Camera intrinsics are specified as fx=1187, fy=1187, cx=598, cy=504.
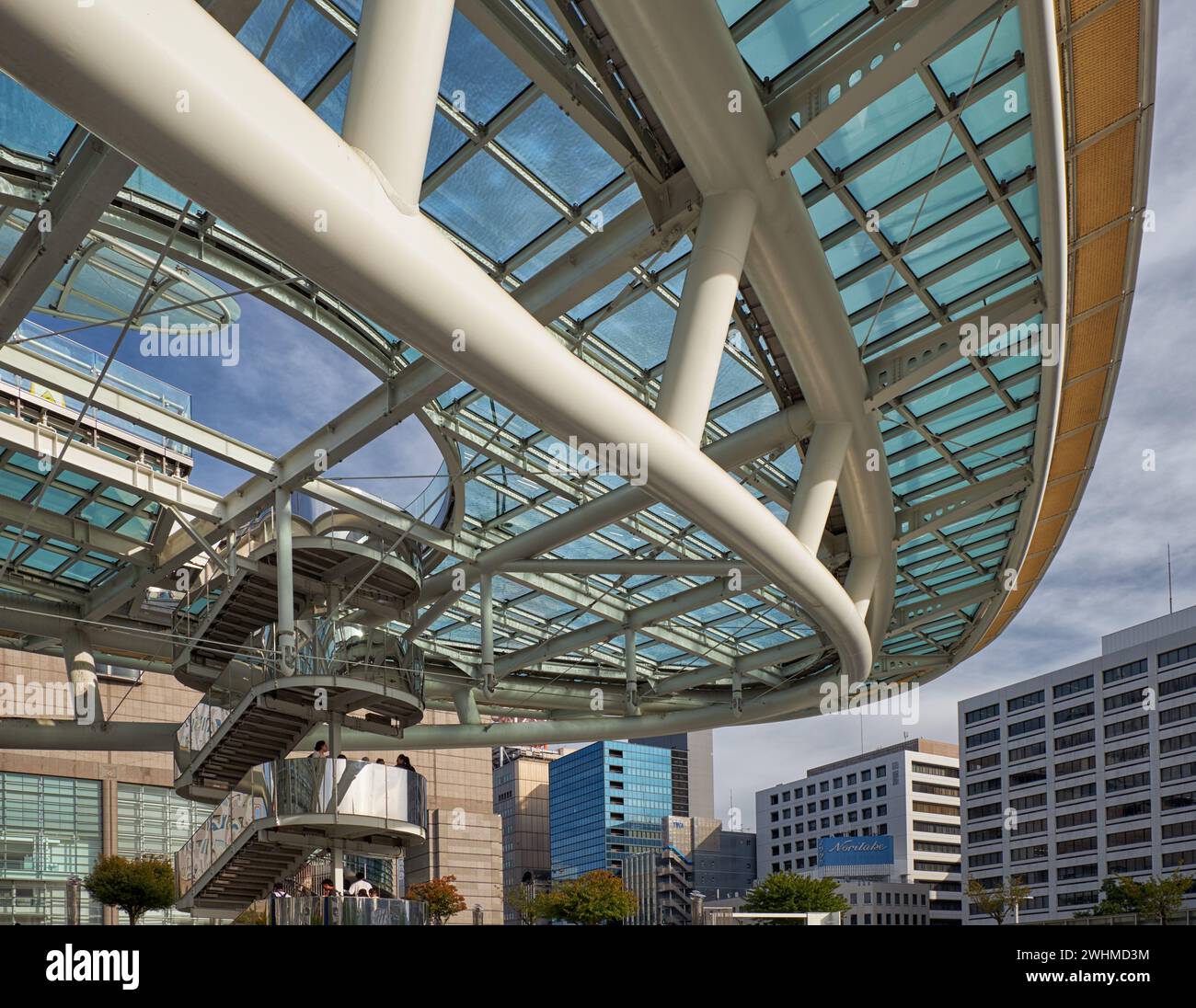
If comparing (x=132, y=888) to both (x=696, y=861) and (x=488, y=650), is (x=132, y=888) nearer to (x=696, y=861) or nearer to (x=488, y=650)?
(x=488, y=650)

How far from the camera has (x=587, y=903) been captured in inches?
3000

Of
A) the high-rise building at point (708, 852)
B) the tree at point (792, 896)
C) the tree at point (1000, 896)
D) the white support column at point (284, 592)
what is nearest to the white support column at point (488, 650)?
the white support column at point (284, 592)

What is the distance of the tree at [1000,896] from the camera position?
10631 centimetres

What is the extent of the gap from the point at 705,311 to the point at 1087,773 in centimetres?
11322

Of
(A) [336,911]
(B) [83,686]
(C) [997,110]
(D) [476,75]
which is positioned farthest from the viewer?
(B) [83,686]

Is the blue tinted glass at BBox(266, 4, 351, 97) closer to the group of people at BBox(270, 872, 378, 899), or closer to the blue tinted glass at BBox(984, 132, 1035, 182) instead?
the blue tinted glass at BBox(984, 132, 1035, 182)

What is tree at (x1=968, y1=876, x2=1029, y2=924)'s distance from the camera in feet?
349

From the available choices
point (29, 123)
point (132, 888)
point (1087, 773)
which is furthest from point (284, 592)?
point (1087, 773)

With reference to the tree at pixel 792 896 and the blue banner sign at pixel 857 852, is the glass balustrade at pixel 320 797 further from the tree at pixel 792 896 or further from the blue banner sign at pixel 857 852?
the blue banner sign at pixel 857 852

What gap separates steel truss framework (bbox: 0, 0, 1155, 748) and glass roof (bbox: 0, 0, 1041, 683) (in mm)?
65

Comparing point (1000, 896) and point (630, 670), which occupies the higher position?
point (630, 670)

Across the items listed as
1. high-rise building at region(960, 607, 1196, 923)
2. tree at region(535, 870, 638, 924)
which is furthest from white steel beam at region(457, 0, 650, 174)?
high-rise building at region(960, 607, 1196, 923)

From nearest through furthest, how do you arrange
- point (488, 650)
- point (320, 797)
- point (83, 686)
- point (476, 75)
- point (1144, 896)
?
point (476, 75), point (320, 797), point (488, 650), point (83, 686), point (1144, 896)
